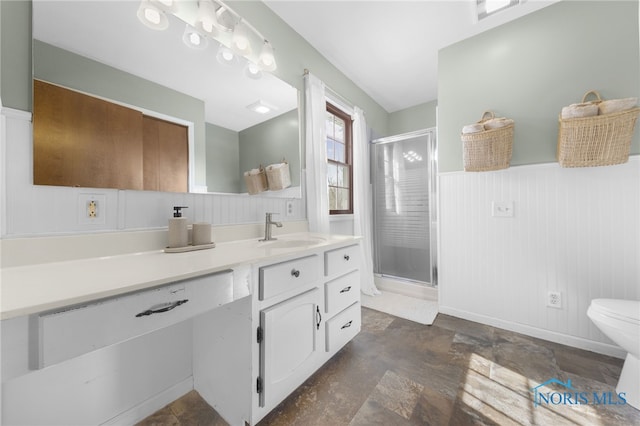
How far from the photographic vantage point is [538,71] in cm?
183

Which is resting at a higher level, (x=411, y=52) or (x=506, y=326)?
(x=411, y=52)

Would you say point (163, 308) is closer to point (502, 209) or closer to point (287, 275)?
point (287, 275)

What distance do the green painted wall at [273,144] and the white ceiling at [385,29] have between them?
0.75 m

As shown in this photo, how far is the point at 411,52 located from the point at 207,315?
9.05 feet

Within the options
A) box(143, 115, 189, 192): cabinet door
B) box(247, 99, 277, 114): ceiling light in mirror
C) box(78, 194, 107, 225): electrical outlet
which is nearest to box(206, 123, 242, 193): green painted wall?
box(143, 115, 189, 192): cabinet door

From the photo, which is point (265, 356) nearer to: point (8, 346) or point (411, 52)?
point (8, 346)

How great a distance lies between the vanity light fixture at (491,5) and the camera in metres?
1.76

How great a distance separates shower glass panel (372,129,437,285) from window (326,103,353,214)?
405 mm

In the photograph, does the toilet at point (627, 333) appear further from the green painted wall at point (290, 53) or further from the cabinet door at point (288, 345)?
the green painted wall at point (290, 53)

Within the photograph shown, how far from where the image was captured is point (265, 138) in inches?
68.9

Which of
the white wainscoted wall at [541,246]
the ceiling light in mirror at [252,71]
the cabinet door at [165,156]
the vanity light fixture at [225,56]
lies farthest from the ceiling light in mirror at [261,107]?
Answer: the white wainscoted wall at [541,246]

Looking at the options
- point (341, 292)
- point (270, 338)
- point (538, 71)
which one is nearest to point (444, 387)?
point (341, 292)

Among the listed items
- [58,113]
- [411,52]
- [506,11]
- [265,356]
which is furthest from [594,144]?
[58,113]

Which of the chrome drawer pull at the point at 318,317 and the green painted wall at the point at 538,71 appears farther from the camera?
the green painted wall at the point at 538,71
